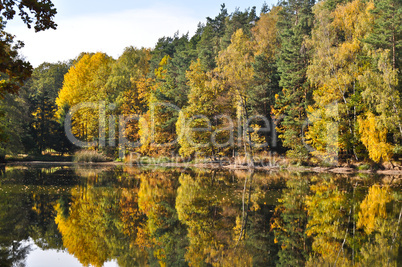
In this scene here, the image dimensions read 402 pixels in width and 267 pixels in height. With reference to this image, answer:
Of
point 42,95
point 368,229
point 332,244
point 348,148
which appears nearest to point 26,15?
point 332,244

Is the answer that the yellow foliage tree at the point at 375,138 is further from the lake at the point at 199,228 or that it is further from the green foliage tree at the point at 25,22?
the green foliage tree at the point at 25,22

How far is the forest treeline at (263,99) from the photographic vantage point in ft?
99.4

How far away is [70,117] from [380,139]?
39964 mm

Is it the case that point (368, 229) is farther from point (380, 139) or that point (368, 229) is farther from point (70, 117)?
point (70, 117)

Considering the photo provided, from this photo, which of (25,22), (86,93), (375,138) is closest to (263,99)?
(375,138)

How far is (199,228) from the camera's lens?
10.8 meters

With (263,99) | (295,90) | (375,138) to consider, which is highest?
(295,90)

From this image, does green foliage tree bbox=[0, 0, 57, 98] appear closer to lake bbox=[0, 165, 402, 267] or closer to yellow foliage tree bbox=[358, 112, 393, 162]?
lake bbox=[0, 165, 402, 267]

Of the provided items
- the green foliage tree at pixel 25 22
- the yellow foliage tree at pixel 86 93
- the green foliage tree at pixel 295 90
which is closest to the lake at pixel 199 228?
the green foliage tree at pixel 25 22

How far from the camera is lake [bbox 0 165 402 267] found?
26.9 ft

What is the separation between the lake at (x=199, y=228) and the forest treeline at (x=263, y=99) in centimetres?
1539

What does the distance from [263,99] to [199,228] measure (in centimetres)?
2977

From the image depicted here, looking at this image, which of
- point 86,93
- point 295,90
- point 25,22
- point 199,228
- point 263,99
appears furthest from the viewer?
point 86,93

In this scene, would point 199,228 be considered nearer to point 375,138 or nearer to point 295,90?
point 375,138
